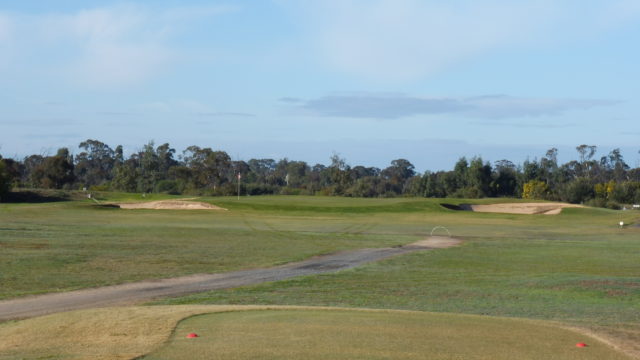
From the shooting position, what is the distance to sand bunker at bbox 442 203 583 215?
7169 cm

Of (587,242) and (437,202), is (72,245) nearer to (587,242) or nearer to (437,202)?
(587,242)

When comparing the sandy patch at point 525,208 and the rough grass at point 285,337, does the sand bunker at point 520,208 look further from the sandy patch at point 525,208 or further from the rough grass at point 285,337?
the rough grass at point 285,337

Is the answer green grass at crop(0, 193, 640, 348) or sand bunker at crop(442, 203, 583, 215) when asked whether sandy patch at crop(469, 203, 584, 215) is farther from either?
green grass at crop(0, 193, 640, 348)

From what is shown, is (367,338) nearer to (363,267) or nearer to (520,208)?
(363,267)

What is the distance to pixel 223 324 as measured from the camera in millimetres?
12828

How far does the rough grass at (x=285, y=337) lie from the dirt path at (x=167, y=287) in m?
3.08

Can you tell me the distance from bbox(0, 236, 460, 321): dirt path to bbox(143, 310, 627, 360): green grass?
206 inches

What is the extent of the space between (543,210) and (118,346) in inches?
2574

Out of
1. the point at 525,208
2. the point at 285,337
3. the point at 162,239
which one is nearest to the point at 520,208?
the point at 525,208

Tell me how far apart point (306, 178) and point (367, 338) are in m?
142

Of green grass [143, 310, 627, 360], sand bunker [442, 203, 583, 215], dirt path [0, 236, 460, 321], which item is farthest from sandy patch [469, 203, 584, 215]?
green grass [143, 310, 627, 360]

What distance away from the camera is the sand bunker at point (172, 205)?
2643 inches

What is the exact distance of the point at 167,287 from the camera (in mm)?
22109

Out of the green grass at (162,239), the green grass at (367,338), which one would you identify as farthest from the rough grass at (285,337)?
the green grass at (162,239)
